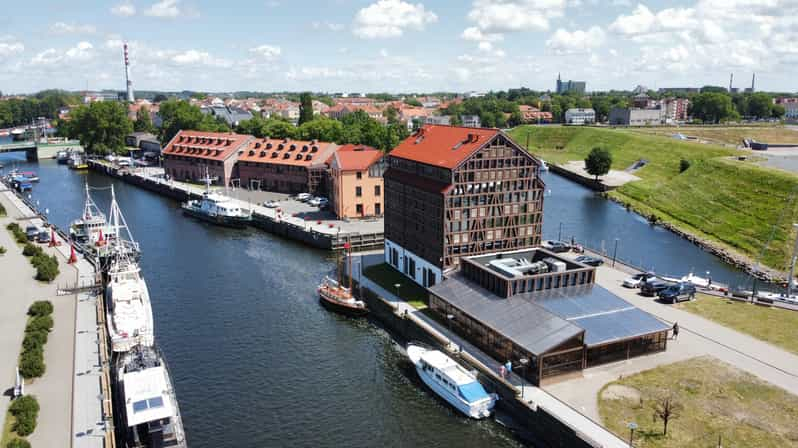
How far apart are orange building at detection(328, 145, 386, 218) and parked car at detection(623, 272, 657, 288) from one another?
4618 cm

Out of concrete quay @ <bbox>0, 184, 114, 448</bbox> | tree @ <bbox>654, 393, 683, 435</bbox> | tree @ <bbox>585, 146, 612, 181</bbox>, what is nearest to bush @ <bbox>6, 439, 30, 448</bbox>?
concrete quay @ <bbox>0, 184, 114, 448</bbox>

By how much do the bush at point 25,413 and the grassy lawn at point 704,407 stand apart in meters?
36.7

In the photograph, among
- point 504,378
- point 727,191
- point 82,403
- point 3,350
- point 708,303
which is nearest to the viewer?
point 82,403

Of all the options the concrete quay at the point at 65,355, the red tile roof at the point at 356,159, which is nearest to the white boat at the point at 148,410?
the concrete quay at the point at 65,355

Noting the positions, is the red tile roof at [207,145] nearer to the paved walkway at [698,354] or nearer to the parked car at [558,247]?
the parked car at [558,247]

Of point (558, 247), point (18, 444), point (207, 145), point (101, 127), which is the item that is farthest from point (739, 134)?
point (18, 444)

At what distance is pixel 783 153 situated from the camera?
140250mm

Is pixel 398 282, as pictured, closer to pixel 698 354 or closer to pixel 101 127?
pixel 698 354

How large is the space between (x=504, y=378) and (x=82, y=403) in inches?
1188

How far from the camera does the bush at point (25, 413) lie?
3625 cm

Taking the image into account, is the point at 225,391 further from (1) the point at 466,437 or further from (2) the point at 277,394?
(1) the point at 466,437

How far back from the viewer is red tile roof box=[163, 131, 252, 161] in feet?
438

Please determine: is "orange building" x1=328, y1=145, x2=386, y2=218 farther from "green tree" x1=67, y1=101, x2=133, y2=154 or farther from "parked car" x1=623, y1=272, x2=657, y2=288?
"green tree" x1=67, y1=101, x2=133, y2=154

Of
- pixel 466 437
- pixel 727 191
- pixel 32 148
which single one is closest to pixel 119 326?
pixel 466 437
